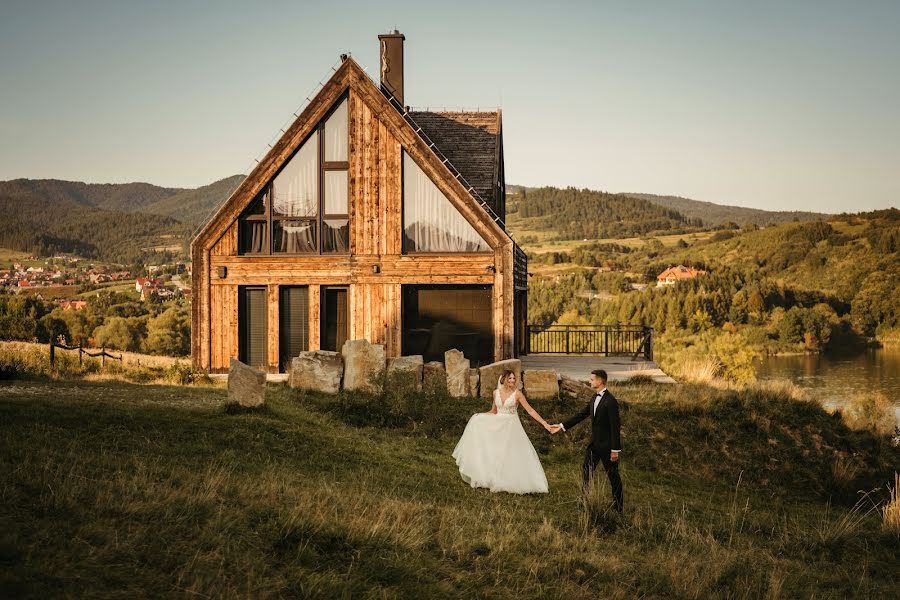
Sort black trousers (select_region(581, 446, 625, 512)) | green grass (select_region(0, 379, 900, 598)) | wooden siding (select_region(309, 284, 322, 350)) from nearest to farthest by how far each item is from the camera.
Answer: green grass (select_region(0, 379, 900, 598)), black trousers (select_region(581, 446, 625, 512)), wooden siding (select_region(309, 284, 322, 350))

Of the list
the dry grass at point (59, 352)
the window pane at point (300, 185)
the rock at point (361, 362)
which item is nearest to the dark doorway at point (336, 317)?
the window pane at point (300, 185)

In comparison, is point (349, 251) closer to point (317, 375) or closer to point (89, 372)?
point (317, 375)

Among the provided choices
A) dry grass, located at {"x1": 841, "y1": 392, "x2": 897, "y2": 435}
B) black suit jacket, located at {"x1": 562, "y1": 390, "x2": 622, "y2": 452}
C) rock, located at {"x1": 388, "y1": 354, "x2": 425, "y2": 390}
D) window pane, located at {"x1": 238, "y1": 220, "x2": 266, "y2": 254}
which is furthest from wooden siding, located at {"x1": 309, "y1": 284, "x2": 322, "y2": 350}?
dry grass, located at {"x1": 841, "y1": 392, "x2": 897, "y2": 435}

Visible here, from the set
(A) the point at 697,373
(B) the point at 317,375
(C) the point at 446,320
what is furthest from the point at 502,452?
(A) the point at 697,373

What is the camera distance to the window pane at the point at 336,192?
74.5 ft

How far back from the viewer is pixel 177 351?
51062 millimetres

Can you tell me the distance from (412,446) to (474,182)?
12.2 meters

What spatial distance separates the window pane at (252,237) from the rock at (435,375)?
7687 millimetres

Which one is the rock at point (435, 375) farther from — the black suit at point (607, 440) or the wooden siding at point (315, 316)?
the black suit at point (607, 440)

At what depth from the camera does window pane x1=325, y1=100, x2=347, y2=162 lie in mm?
22672

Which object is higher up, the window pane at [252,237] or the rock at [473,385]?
the window pane at [252,237]

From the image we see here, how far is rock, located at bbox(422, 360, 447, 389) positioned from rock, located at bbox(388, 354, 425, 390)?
0.44 ft

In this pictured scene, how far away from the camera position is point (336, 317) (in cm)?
2275

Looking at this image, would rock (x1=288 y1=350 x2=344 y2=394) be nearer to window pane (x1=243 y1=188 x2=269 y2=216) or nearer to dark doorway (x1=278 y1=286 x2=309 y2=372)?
dark doorway (x1=278 y1=286 x2=309 y2=372)
